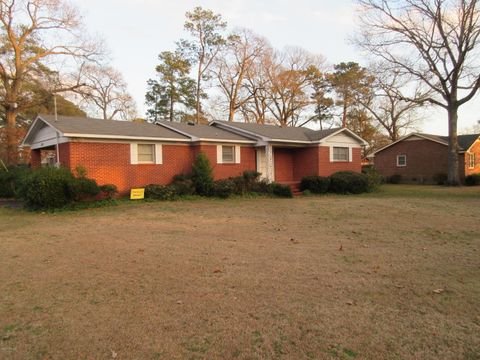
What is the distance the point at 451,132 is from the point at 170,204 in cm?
2207

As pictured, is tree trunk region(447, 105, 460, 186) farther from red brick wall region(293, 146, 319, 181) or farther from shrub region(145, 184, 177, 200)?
shrub region(145, 184, 177, 200)

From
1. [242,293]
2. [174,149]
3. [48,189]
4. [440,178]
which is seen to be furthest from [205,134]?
[440,178]

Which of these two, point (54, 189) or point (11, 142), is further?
point (11, 142)

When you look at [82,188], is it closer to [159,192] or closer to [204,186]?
[159,192]

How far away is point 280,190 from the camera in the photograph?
16.7 meters

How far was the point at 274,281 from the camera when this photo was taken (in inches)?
168

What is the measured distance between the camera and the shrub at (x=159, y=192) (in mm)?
14352

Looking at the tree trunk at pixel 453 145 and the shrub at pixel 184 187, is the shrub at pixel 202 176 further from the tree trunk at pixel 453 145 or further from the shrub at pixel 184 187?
the tree trunk at pixel 453 145

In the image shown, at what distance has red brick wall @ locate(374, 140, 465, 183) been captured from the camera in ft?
89.9

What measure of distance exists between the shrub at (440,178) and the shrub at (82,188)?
85.9ft

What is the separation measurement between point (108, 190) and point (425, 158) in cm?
2678

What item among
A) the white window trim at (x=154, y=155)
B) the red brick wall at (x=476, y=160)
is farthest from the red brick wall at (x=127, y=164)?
the red brick wall at (x=476, y=160)

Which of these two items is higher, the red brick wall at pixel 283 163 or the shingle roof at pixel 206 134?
the shingle roof at pixel 206 134

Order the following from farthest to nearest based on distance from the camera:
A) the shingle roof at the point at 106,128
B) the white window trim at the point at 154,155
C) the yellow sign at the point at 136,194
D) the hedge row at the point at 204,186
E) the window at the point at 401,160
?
the window at the point at 401,160
the white window trim at the point at 154,155
the hedge row at the point at 204,186
the yellow sign at the point at 136,194
the shingle roof at the point at 106,128
